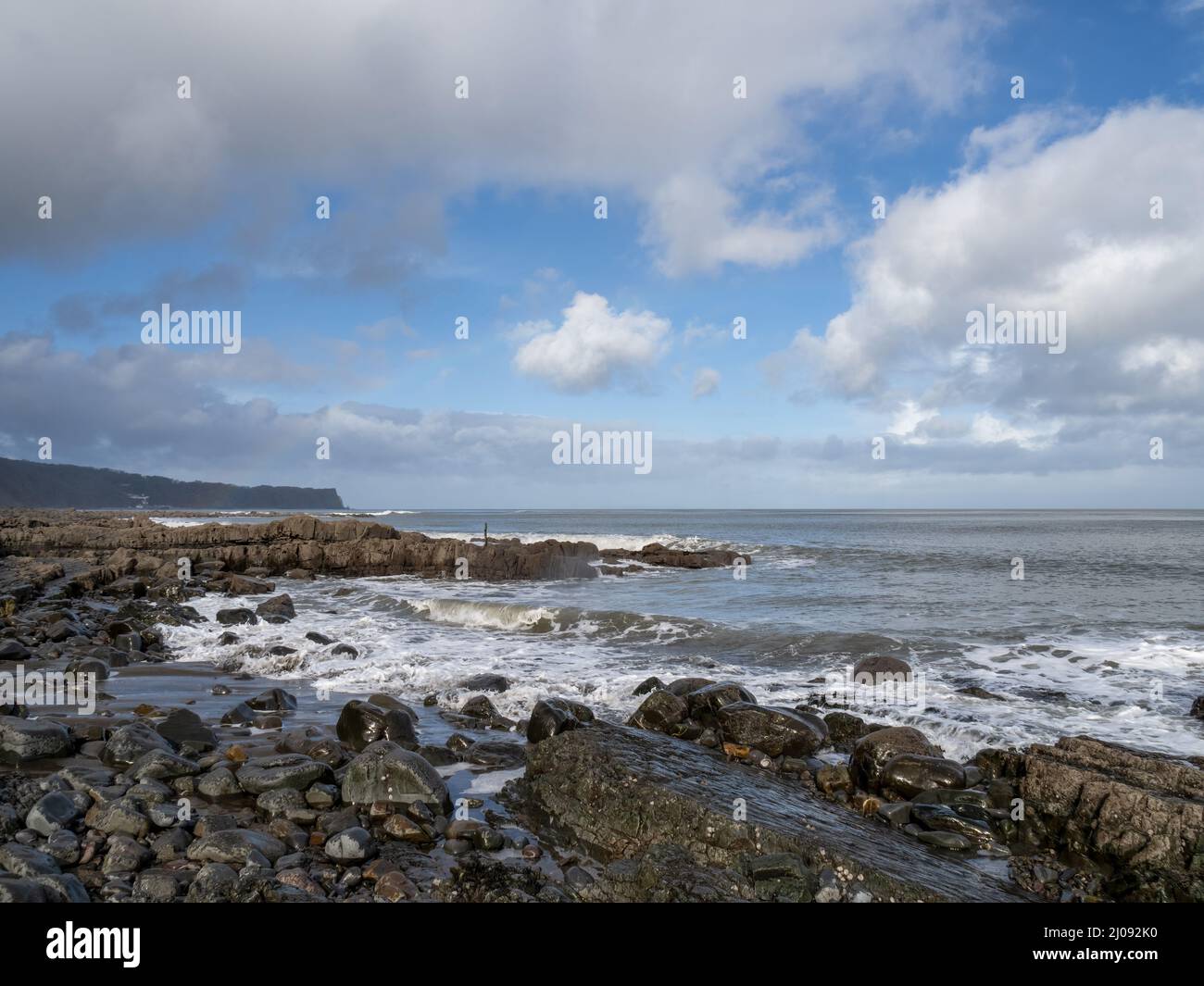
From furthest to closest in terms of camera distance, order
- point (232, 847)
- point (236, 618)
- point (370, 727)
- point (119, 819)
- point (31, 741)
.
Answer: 1. point (236, 618)
2. point (370, 727)
3. point (31, 741)
4. point (119, 819)
5. point (232, 847)

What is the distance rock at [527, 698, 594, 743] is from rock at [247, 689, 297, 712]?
4.30 m

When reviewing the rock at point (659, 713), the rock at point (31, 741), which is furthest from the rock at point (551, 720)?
the rock at point (31, 741)

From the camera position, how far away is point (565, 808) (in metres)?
6.78

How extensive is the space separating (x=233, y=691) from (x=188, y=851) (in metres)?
7.19

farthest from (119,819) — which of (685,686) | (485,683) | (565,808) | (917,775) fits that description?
(917,775)

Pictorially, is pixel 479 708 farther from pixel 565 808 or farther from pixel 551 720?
pixel 565 808

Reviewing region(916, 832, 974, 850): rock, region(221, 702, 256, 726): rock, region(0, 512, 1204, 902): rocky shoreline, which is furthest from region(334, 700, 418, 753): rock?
region(916, 832, 974, 850): rock

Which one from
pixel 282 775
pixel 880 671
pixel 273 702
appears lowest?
pixel 880 671

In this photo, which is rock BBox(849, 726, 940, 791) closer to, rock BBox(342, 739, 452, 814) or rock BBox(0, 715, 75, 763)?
rock BBox(342, 739, 452, 814)

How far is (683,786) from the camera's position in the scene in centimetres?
669

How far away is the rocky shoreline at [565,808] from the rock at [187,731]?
0.03 metres

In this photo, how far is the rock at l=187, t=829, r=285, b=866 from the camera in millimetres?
5352

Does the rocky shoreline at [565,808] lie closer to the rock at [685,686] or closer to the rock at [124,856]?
the rock at [124,856]
